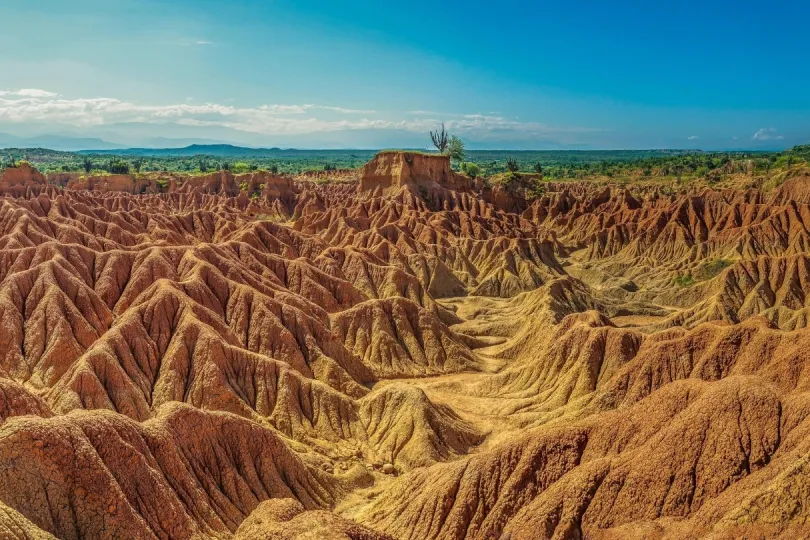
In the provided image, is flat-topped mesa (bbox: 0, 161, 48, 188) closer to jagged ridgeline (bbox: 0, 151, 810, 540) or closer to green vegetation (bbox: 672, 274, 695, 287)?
jagged ridgeline (bbox: 0, 151, 810, 540)

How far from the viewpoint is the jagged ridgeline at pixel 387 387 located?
21.0 meters

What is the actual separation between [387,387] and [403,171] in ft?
295

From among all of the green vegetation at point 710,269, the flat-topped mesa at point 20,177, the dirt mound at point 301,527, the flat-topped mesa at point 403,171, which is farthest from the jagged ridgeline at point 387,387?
the flat-topped mesa at point 20,177

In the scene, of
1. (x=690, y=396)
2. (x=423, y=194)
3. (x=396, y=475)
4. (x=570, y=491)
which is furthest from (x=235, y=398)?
(x=423, y=194)

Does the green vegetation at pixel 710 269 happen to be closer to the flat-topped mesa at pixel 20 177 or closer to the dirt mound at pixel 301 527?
the dirt mound at pixel 301 527

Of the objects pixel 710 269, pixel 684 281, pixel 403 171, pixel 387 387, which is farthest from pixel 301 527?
pixel 403 171

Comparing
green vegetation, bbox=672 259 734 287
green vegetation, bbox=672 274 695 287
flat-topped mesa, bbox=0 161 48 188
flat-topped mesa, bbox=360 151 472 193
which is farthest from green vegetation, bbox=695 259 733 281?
flat-topped mesa, bbox=0 161 48 188

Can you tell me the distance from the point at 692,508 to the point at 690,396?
5.76 metres

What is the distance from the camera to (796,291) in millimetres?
70438

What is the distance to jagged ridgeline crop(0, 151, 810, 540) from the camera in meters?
21.0

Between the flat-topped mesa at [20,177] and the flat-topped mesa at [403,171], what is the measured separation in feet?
208

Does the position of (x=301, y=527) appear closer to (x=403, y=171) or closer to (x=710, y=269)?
(x=710, y=269)

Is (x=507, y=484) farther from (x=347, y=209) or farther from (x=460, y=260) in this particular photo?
(x=347, y=209)

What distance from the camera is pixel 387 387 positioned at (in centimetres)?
4369
